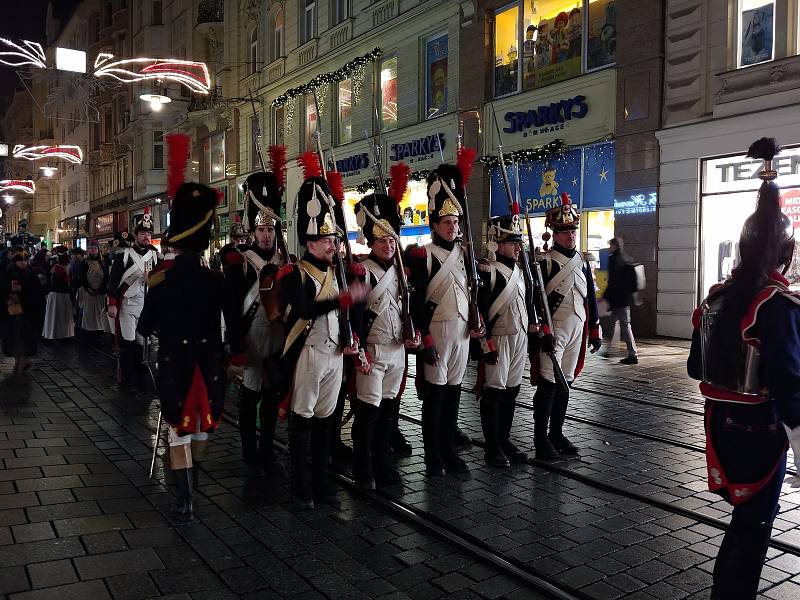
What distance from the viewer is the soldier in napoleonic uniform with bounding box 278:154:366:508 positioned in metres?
5.15

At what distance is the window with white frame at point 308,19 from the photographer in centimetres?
2605

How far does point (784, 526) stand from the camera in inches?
190

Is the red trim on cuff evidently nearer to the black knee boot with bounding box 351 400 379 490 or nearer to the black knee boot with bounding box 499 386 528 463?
the black knee boot with bounding box 351 400 379 490

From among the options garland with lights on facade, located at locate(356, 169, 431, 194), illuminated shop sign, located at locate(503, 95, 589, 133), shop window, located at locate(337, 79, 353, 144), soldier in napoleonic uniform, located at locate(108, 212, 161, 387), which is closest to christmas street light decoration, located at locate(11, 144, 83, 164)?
shop window, located at locate(337, 79, 353, 144)

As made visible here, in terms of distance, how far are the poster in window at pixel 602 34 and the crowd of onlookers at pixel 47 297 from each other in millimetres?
10757

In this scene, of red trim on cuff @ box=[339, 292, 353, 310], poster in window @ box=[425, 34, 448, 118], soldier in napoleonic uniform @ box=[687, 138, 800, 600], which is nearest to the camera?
soldier in napoleonic uniform @ box=[687, 138, 800, 600]

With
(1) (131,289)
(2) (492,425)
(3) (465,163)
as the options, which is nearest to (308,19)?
(1) (131,289)

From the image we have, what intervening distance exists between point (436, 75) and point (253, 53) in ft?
43.1

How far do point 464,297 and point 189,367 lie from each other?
2.29 m

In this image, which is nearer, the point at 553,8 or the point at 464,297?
the point at 464,297

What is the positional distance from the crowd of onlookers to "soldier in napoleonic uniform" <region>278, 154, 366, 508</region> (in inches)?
288

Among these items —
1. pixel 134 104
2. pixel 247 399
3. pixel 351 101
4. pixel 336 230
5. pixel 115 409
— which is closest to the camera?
pixel 336 230

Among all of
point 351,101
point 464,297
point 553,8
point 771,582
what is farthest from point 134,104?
point 771,582

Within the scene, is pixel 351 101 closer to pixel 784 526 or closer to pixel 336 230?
pixel 336 230
